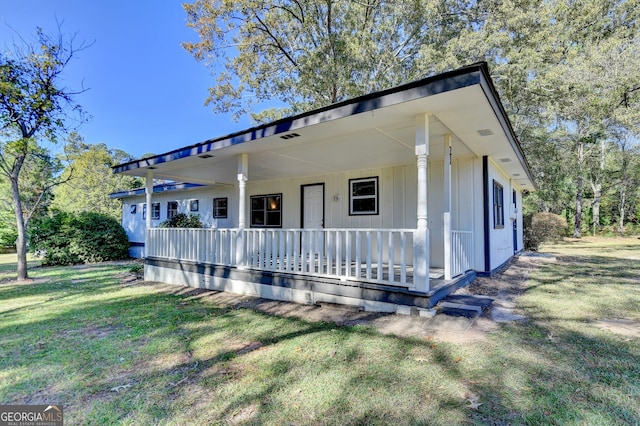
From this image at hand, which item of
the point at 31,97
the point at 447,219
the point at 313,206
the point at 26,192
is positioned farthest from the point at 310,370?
the point at 26,192

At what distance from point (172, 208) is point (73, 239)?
384 centimetres

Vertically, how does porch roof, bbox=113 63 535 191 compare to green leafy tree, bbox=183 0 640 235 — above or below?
below

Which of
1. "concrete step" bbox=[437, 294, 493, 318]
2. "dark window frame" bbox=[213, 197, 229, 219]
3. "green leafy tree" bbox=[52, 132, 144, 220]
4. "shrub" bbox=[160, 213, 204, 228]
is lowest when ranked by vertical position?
"concrete step" bbox=[437, 294, 493, 318]

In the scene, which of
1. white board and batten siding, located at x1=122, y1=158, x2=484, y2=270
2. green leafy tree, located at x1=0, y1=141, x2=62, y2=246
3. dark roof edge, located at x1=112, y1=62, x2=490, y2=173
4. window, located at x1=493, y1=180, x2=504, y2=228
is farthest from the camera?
green leafy tree, located at x1=0, y1=141, x2=62, y2=246

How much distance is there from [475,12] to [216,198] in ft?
41.5

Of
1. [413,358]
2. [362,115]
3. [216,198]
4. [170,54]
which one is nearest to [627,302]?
[413,358]

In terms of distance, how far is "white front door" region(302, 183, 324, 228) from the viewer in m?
8.69

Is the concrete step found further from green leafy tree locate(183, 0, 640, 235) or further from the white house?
green leafy tree locate(183, 0, 640, 235)

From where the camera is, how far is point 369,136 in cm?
505

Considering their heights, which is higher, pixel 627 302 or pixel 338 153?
pixel 338 153

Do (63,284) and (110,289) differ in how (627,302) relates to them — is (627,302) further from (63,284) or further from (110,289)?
(63,284)

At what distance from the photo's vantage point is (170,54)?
16.1 meters

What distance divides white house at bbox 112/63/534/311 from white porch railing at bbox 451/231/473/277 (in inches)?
1.4

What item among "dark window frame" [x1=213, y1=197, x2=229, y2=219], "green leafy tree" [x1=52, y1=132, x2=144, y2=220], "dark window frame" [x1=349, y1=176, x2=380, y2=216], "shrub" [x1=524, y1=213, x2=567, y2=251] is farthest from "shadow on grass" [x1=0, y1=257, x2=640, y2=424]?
"green leafy tree" [x1=52, y1=132, x2=144, y2=220]
